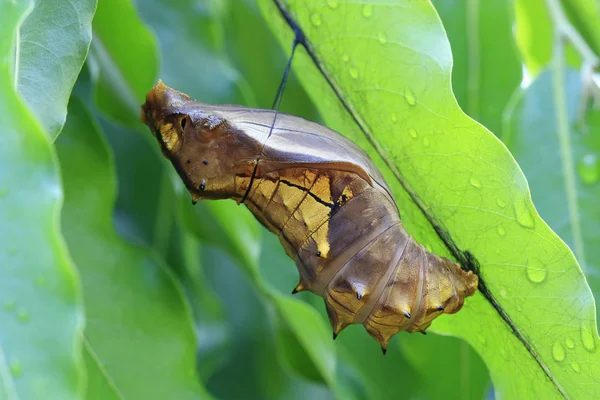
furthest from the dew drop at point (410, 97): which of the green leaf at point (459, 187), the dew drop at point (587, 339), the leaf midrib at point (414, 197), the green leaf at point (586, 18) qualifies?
the green leaf at point (586, 18)

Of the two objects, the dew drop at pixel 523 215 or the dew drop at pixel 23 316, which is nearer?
the dew drop at pixel 23 316

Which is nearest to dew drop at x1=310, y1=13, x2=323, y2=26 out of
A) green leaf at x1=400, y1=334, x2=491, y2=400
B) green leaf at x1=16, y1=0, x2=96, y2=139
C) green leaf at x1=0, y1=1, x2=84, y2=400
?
green leaf at x1=16, y1=0, x2=96, y2=139

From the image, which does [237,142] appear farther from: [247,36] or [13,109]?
[247,36]

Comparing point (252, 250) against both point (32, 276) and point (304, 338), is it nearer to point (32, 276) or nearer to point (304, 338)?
point (304, 338)

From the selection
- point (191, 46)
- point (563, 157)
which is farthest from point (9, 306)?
point (563, 157)

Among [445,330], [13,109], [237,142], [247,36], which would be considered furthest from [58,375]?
[247,36]

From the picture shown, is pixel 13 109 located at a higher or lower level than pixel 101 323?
higher

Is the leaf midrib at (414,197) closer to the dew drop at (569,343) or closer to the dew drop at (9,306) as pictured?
the dew drop at (569,343)
